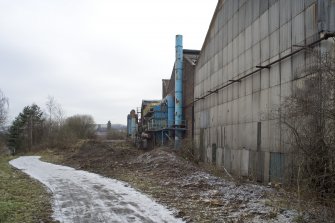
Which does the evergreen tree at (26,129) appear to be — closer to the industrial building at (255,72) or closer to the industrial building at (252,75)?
the industrial building at (252,75)

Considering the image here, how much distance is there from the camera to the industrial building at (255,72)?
1362 cm

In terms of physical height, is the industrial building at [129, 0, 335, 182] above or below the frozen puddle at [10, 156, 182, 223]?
above

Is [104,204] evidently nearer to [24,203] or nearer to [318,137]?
[24,203]

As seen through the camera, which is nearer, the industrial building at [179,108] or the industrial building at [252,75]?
the industrial building at [252,75]

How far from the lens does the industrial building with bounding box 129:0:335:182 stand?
13617mm

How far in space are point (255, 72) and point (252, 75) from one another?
362 millimetres

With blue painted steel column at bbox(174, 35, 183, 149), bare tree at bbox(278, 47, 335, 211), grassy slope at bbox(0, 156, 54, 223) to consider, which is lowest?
grassy slope at bbox(0, 156, 54, 223)

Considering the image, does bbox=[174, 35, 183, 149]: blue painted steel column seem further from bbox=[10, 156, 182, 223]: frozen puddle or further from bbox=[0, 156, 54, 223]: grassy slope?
bbox=[0, 156, 54, 223]: grassy slope

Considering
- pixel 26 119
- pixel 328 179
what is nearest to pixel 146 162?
pixel 328 179

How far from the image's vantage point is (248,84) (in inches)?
720

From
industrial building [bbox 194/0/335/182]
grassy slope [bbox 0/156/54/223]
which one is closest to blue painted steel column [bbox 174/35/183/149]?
industrial building [bbox 194/0/335/182]

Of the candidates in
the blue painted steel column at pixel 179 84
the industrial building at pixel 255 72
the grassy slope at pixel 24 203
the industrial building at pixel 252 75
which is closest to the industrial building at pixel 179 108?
the blue painted steel column at pixel 179 84

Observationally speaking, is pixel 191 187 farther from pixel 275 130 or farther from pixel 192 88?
pixel 192 88

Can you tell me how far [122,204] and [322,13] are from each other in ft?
27.2
